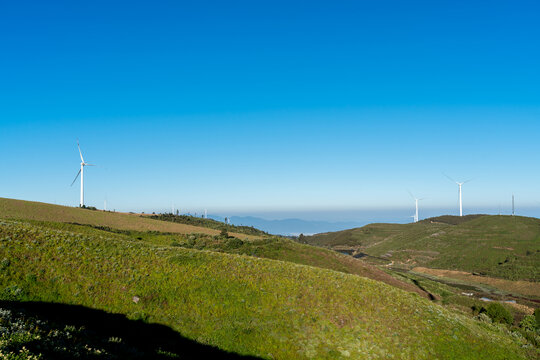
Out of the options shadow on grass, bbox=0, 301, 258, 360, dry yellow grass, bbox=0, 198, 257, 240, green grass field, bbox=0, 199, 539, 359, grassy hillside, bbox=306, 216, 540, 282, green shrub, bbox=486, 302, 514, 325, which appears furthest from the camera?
grassy hillside, bbox=306, 216, 540, 282

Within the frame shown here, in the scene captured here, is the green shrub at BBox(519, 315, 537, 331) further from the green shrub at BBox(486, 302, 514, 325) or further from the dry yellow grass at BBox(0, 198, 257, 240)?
the dry yellow grass at BBox(0, 198, 257, 240)

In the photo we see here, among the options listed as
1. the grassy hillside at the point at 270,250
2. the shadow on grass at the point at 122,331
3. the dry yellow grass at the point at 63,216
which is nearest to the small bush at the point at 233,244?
the grassy hillside at the point at 270,250

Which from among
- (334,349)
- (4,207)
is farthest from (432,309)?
(4,207)

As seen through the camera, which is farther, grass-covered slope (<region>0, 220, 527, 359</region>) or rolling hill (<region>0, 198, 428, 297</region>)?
rolling hill (<region>0, 198, 428, 297</region>)

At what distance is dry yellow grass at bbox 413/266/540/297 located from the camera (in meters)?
75.3

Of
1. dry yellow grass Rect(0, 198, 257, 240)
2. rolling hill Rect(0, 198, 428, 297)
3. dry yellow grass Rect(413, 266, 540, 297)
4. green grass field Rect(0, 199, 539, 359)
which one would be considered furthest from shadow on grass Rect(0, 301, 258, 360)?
dry yellow grass Rect(413, 266, 540, 297)

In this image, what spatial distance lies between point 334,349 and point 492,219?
17620 centimetres

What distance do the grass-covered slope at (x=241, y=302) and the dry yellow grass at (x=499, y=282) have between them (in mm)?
60993

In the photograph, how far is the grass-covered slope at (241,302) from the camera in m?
22.9

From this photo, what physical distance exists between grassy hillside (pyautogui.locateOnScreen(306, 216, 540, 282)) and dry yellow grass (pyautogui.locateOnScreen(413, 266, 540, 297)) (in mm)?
5614

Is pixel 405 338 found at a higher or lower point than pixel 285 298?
lower

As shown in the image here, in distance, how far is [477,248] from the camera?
12288cm

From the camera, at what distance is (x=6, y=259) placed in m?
25.0

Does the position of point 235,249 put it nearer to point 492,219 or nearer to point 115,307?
point 115,307
